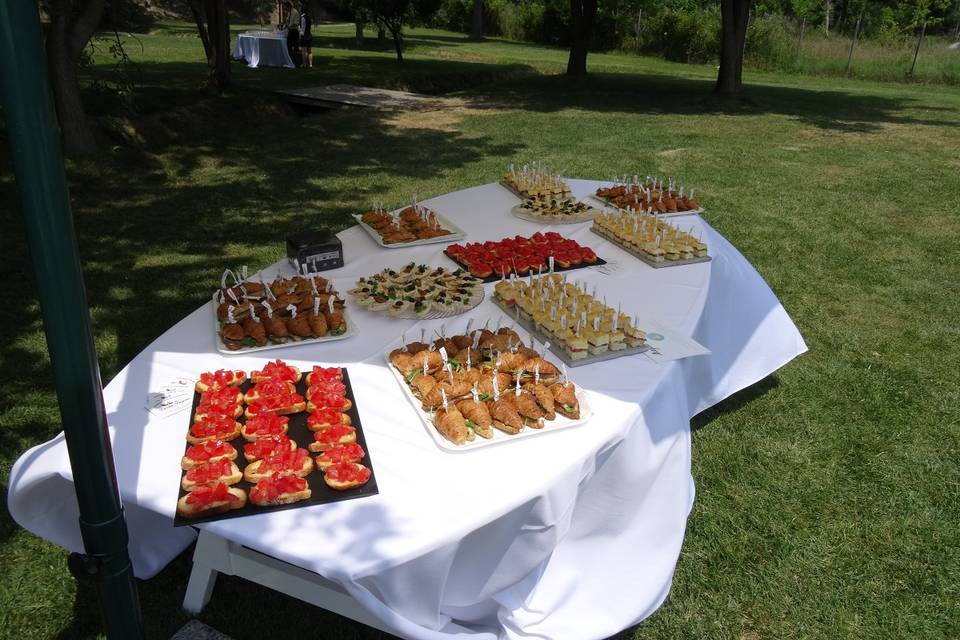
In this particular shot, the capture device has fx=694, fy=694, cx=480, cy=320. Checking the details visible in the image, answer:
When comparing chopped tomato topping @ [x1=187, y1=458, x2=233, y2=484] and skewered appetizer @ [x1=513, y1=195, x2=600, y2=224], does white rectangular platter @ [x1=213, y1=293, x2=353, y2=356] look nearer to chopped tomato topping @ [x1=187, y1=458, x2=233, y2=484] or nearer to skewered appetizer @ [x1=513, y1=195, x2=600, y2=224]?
chopped tomato topping @ [x1=187, y1=458, x2=233, y2=484]

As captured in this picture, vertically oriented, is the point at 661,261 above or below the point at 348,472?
above

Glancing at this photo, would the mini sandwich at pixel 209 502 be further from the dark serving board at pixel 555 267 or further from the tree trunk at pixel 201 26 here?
the tree trunk at pixel 201 26

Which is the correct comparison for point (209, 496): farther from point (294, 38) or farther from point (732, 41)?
point (732, 41)

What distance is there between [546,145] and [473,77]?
30.4 ft

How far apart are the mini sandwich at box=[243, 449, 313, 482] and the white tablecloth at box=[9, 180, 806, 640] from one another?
15 centimetres

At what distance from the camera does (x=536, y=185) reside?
5379 millimetres

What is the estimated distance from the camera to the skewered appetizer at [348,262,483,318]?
337 centimetres

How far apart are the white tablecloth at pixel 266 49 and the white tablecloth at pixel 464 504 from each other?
1374 cm

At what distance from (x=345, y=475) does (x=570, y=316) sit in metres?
1.36

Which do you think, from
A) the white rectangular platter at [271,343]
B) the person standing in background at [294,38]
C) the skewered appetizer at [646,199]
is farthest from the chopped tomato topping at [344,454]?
the person standing in background at [294,38]

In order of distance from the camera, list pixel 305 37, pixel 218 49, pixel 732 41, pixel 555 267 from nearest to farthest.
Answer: pixel 555 267 → pixel 218 49 → pixel 732 41 → pixel 305 37

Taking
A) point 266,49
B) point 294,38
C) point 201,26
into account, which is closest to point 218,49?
point 201,26

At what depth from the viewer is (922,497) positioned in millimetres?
3658

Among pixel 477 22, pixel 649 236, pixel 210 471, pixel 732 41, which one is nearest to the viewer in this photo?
pixel 210 471
